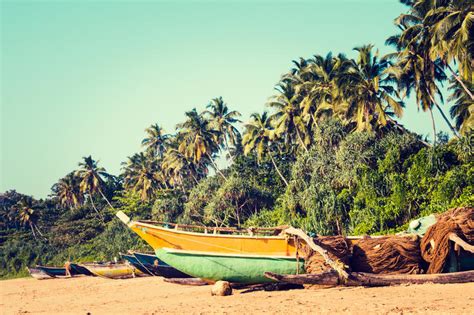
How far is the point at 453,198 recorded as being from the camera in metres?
17.5

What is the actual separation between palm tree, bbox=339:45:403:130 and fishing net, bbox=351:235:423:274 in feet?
46.7

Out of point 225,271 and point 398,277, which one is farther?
point 225,271

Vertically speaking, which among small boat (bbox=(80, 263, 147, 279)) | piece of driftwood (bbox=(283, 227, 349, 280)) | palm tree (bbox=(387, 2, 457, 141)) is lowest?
small boat (bbox=(80, 263, 147, 279))

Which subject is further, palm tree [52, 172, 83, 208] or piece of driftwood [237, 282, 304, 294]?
palm tree [52, 172, 83, 208]

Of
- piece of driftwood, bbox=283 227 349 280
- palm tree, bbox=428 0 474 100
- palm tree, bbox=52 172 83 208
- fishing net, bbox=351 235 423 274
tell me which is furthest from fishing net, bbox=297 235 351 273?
palm tree, bbox=52 172 83 208

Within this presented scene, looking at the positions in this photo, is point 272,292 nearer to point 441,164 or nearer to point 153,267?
point 153,267

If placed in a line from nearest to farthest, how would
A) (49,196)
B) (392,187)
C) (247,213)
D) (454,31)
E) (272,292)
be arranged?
(272,292), (454,31), (392,187), (247,213), (49,196)

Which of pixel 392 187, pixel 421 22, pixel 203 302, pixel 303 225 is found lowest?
pixel 203 302

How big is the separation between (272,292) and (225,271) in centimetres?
152

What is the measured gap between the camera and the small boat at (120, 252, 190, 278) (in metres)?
18.6

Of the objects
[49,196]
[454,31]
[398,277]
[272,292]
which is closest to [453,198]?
[454,31]

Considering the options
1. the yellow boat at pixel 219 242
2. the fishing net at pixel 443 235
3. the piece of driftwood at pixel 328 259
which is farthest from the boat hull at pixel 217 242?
the fishing net at pixel 443 235

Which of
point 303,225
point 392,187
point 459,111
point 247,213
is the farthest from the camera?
point 247,213

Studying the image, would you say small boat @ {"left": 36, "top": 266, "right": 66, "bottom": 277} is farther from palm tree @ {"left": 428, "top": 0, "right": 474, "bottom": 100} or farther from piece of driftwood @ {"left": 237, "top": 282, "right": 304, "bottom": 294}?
palm tree @ {"left": 428, "top": 0, "right": 474, "bottom": 100}
